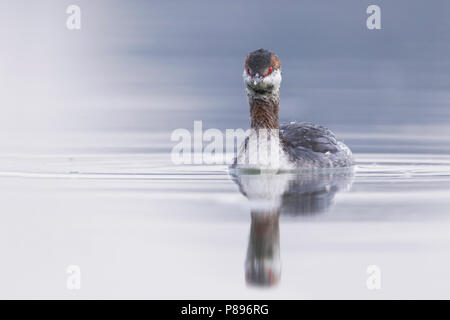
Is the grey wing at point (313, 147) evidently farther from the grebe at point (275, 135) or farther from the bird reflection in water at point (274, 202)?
the bird reflection in water at point (274, 202)

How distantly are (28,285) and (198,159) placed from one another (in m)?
7.31

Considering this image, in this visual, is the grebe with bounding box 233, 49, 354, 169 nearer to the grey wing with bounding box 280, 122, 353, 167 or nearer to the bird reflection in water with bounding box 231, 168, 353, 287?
the grey wing with bounding box 280, 122, 353, 167

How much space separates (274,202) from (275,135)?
2.75 metres

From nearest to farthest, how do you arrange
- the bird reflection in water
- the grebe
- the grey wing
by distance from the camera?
1. the bird reflection in water
2. the grebe
3. the grey wing

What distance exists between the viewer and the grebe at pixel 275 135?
13430 mm

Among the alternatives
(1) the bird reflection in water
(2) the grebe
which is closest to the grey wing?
(2) the grebe

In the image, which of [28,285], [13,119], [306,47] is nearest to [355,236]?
[28,285]

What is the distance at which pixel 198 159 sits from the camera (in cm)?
1517

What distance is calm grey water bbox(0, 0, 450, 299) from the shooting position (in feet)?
28.2

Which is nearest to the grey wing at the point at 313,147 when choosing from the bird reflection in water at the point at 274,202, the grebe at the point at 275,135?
the grebe at the point at 275,135

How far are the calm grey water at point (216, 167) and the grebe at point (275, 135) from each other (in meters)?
0.31

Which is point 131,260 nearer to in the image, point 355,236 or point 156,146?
point 355,236

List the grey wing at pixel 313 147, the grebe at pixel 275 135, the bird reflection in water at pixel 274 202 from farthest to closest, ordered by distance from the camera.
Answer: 1. the grey wing at pixel 313 147
2. the grebe at pixel 275 135
3. the bird reflection in water at pixel 274 202

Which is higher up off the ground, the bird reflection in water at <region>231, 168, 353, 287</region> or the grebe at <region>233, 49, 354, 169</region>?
the grebe at <region>233, 49, 354, 169</region>
